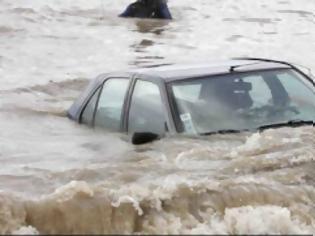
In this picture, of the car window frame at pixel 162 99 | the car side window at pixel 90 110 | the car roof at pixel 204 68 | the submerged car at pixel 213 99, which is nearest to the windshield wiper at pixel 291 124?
the submerged car at pixel 213 99

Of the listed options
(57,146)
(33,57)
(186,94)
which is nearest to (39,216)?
(186,94)

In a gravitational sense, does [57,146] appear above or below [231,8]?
above

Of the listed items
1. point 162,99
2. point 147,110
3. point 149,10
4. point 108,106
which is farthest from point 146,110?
point 149,10

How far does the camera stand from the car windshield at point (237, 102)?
780cm

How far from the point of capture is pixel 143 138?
773cm

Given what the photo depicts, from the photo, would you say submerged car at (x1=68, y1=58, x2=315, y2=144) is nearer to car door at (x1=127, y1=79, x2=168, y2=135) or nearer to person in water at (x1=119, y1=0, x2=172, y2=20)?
car door at (x1=127, y1=79, x2=168, y2=135)

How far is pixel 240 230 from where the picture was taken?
16.9ft

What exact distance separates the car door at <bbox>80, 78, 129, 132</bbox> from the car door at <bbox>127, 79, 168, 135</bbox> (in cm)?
19

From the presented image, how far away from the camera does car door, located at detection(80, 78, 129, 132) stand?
8.77 meters

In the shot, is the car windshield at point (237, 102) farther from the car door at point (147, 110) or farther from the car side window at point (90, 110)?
the car side window at point (90, 110)

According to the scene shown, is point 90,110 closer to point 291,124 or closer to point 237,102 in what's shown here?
point 237,102

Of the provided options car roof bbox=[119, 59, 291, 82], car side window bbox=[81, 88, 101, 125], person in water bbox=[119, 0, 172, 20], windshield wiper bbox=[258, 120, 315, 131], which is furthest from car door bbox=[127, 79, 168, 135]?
person in water bbox=[119, 0, 172, 20]

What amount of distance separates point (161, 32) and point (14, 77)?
30.4ft

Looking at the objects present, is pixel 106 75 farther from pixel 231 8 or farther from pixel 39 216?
pixel 231 8
